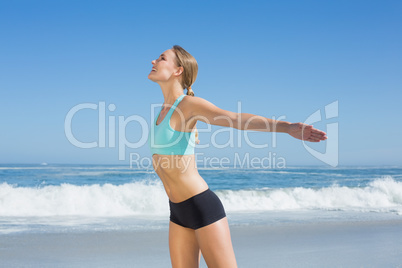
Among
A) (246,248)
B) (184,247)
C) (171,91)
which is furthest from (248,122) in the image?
(246,248)

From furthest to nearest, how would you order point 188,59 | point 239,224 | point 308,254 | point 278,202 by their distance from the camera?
point 278,202 → point 239,224 → point 308,254 → point 188,59

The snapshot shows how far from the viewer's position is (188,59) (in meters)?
2.37

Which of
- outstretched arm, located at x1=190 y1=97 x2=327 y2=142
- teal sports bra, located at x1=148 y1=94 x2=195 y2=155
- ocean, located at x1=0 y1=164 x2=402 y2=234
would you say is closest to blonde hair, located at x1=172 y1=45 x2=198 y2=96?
teal sports bra, located at x1=148 y1=94 x2=195 y2=155

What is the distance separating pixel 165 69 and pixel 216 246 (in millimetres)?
987

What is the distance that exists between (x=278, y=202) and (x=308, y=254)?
723 cm

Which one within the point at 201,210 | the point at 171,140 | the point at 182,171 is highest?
the point at 171,140

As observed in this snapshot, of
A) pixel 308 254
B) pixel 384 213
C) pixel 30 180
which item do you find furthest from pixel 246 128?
pixel 30 180

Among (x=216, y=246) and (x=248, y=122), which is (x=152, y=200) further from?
(x=248, y=122)

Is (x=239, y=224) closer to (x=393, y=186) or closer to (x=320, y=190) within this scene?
(x=320, y=190)

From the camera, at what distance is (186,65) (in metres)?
2.36

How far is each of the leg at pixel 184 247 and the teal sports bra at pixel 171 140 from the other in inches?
17.8

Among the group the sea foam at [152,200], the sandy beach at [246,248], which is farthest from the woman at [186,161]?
the sea foam at [152,200]

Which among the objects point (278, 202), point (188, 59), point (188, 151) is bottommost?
point (278, 202)

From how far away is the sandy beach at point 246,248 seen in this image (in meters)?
4.80
